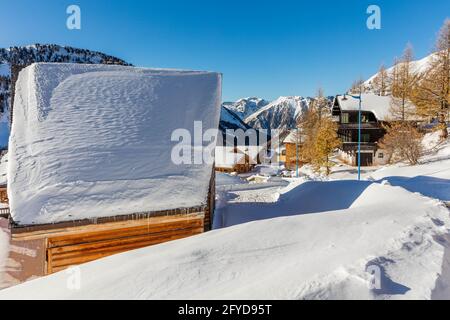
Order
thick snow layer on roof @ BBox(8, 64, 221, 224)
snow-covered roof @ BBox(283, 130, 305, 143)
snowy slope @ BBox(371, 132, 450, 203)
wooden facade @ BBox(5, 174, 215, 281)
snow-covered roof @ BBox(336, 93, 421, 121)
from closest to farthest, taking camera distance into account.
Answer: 1. wooden facade @ BBox(5, 174, 215, 281)
2. thick snow layer on roof @ BBox(8, 64, 221, 224)
3. snowy slope @ BBox(371, 132, 450, 203)
4. snow-covered roof @ BBox(336, 93, 421, 121)
5. snow-covered roof @ BBox(283, 130, 305, 143)

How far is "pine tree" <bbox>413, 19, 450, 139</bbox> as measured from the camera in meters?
24.2

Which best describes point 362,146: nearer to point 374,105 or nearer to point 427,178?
point 374,105

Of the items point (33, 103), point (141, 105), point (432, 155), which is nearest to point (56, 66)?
point (33, 103)

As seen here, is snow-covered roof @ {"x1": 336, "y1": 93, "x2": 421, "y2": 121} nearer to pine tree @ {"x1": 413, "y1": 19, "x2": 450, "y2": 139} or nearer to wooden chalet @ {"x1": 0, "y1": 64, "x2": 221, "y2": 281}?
pine tree @ {"x1": 413, "y1": 19, "x2": 450, "y2": 139}

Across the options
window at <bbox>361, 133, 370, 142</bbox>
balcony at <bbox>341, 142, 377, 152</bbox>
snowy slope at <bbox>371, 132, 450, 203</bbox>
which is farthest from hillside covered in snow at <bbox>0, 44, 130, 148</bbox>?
snowy slope at <bbox>371, 132, 450, 203</bbox>

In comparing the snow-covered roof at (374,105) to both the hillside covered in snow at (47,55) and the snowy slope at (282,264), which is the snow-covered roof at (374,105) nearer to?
the snowy slope at (282,264)

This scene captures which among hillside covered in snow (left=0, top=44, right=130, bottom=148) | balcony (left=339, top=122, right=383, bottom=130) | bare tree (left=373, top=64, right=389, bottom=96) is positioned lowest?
balcony (left=339, top=122, right=383, bottom=130)

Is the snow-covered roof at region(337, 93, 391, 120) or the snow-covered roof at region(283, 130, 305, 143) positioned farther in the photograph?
the snow-covered roof at region(283, 130, 305, 143)

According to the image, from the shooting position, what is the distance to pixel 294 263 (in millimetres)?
4285

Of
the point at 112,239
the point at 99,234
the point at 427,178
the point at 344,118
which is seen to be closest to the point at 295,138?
the point at 344,118

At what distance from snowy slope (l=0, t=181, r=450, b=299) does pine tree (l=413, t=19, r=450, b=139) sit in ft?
75.4

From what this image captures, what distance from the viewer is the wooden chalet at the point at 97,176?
7.02 m

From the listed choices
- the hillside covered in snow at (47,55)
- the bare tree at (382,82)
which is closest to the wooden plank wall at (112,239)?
the bare tree at (382,82)

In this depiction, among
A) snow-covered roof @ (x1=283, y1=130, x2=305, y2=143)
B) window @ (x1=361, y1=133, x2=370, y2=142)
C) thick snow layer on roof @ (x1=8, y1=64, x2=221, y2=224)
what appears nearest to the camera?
thick snow layer on roof @ (x1=8, y1=64, x2=221, y2=224)
